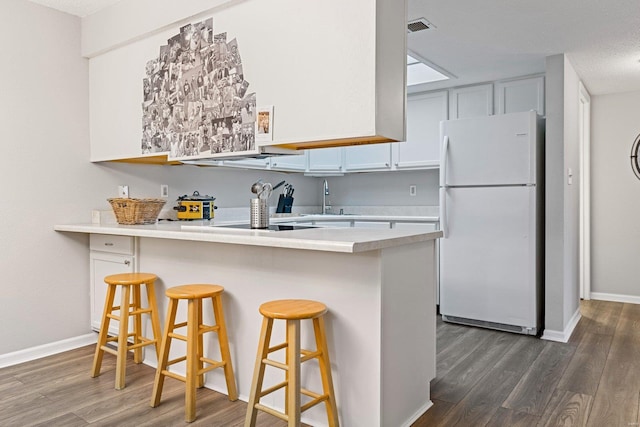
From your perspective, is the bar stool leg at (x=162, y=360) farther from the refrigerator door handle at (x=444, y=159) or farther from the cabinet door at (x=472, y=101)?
the cabinet door at (x=472, y=101)

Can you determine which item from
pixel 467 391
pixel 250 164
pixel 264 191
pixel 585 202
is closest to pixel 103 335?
pixel 264 191

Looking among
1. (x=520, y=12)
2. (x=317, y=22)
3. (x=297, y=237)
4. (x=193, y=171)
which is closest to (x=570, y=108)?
(x=520, y=12)

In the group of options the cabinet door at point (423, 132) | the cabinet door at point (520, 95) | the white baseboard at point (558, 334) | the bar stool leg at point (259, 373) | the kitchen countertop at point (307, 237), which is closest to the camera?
the kitchen countertop at point (307, 237)

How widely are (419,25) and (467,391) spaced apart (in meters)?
2.28

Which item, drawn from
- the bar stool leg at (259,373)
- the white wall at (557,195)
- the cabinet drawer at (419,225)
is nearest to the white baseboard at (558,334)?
the white wall at (557,195)

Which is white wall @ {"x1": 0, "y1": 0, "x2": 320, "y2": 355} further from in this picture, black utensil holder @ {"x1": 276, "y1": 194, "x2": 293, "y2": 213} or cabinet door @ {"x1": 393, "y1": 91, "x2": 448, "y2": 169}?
cabinet door @ {"x1": 393, "y1": 91, "x2": 448, "y2": 169}

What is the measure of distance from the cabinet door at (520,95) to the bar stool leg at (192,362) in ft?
11.1

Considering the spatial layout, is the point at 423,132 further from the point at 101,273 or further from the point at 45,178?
the point at 45,178

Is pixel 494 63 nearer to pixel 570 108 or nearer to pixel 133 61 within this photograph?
pixel 570 108

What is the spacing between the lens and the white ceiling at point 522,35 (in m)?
2.69

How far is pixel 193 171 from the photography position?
394 centimetres

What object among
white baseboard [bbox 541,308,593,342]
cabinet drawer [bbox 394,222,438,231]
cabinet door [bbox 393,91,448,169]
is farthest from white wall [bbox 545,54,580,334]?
cabinet door [bbox 393,91,448,169]

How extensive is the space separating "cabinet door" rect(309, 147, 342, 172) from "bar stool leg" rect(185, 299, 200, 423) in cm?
306

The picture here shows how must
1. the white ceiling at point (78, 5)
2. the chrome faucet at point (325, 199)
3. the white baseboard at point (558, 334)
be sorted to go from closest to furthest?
the white ceiling at point (78, 5) → the white baseboard at point (558, 334) → the chrome faucet at point (325, 199)
